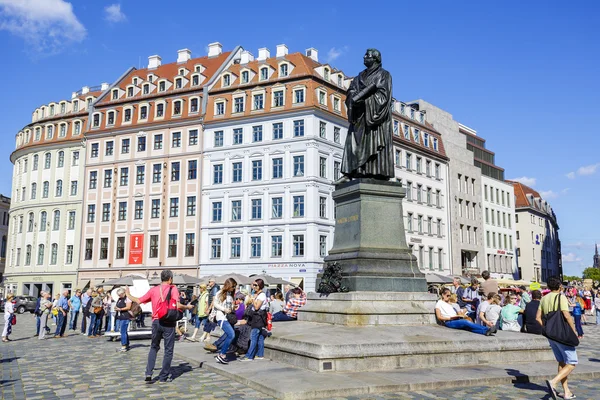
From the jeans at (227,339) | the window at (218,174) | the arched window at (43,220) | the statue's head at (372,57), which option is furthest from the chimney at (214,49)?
the jeans at (227,339)

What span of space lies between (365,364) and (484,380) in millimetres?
1726

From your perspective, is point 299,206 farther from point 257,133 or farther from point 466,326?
point 466,326

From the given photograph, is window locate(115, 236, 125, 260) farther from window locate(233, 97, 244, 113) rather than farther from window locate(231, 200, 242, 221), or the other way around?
window locate(233, 97, 244, 113)

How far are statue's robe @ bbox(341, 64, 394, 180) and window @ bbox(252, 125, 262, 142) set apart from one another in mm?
33563

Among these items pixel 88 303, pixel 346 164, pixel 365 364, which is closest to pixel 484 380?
pixel 365 364

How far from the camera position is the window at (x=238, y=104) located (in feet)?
155

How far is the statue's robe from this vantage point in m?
12.6

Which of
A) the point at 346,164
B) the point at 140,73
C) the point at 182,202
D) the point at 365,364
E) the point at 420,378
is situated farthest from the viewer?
the point at 140,73

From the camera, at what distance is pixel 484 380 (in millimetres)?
8414

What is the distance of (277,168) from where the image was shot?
149 ft

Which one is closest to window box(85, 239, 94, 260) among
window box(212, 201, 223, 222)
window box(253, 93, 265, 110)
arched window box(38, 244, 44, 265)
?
arched window box(38, 244, 44, 265)

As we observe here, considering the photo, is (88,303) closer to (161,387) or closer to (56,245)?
(161,387)

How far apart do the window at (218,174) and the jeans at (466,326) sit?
124 feet

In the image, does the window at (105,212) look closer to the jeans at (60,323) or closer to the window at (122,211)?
the window at (122,211)
